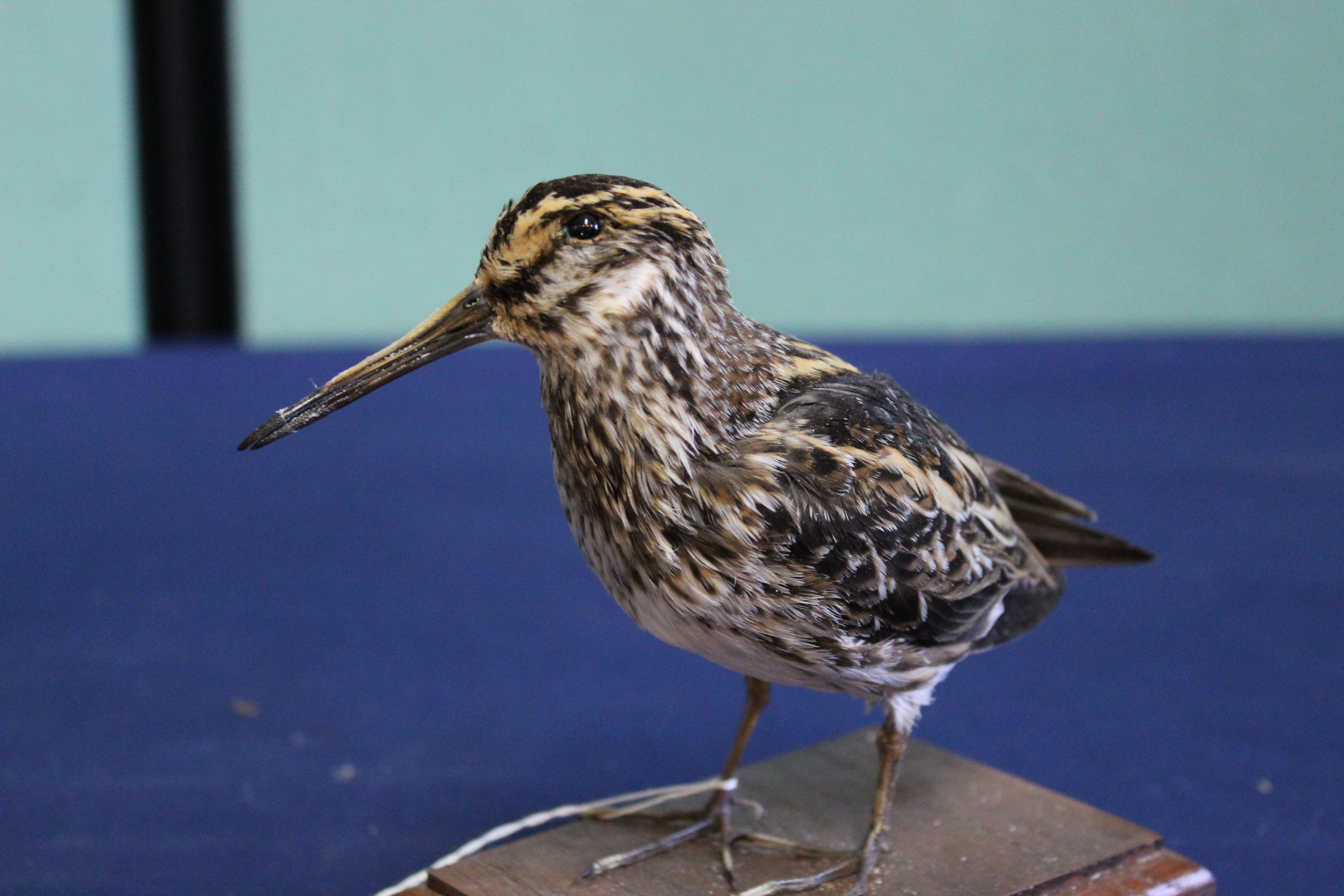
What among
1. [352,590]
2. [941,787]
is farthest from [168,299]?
[941,787]

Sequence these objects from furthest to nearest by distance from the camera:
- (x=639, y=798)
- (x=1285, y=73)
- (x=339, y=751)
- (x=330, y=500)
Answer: (x=1285, y=73), (x=330, y=500), (x=339, y=751), (x=639, y=798)

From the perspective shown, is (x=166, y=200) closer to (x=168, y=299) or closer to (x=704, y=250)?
(x=168, y=299)

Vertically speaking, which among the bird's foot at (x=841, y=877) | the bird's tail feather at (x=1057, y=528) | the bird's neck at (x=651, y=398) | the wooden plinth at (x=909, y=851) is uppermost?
the bird's neck at (x=651, y=398)

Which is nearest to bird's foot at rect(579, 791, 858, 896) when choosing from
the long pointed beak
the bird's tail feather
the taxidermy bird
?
the taxidermy bird

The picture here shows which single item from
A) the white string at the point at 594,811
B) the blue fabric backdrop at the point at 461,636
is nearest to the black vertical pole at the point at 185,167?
the blue fabric backdrop at the point at 461,636

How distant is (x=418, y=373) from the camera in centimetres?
299

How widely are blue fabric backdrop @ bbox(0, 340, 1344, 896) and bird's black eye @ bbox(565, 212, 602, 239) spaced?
746mm

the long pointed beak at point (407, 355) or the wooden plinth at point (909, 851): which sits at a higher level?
the long pointed beak at point (407, 355)

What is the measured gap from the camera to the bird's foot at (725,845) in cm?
129

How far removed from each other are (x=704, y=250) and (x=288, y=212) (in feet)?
7.27

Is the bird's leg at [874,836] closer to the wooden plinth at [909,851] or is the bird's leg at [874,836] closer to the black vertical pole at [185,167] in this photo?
the wooden plinth at [909,851]

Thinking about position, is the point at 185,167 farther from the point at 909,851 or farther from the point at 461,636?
the point at 909,851

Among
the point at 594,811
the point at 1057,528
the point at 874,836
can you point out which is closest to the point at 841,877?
the point at 874,836

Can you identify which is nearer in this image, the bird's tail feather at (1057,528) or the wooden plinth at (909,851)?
the wooden plinth at (909,851)
